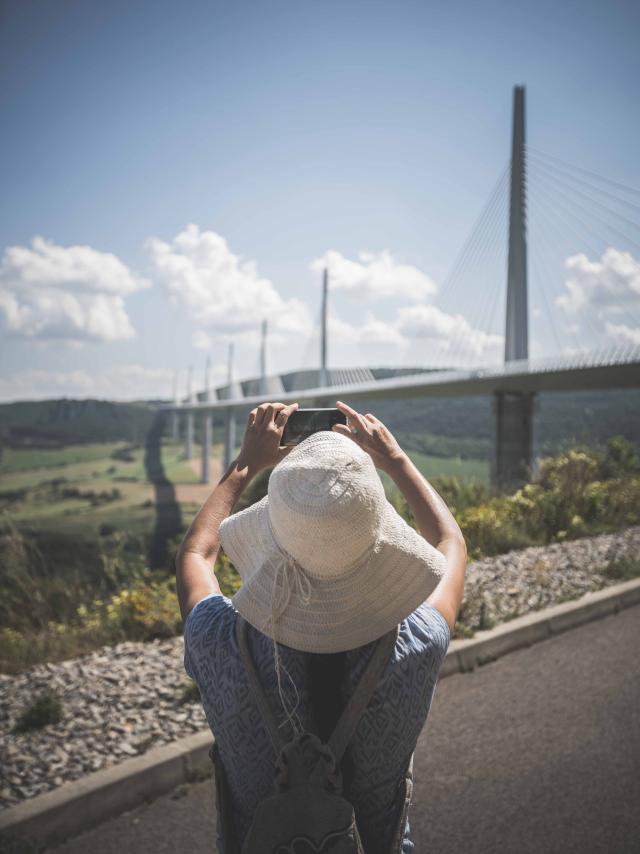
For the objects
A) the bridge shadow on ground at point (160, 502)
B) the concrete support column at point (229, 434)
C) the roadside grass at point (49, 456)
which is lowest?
the bridge shadow on ground at point (160, 502)

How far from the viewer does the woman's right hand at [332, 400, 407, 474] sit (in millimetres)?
1498

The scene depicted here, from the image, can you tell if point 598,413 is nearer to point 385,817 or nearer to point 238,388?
point 385,817

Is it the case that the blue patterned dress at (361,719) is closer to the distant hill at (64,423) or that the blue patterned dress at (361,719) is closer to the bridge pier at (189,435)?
the distant hill at (64,423)

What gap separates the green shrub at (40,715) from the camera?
11.6ft

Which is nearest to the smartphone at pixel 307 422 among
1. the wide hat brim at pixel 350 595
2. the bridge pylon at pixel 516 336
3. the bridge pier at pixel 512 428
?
the wide hat brim at pixel 350 595

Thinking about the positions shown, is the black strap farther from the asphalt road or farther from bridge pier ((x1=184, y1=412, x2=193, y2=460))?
bridge pier ((x1=184, y1=412, x2=193, y2=460))

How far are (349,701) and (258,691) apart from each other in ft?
0.56

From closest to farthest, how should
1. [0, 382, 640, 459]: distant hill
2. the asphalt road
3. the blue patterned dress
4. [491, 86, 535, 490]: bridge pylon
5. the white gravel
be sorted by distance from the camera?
the blue patterned dress → the asphalt road → the white gravel → [0, 382, 640, 459]: distant hill → [491, 86, 535, 490]: bridge pylon

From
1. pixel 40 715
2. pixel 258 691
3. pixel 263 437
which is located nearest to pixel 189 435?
pixel 40 715

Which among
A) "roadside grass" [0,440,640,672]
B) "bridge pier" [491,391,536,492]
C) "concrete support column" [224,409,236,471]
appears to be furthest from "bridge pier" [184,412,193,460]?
"roadside grass" [0,440,640,672]

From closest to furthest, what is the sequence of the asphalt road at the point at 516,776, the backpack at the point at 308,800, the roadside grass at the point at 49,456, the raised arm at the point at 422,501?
the backpack at the point at 308,800, the raised arm at the point at 422,501, the asphalt road at the point at 516,776, the roadside grass at the point at 49,456

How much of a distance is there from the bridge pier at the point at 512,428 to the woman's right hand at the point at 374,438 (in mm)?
19419

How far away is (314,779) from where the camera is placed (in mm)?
1121

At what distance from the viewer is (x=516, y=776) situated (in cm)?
326
